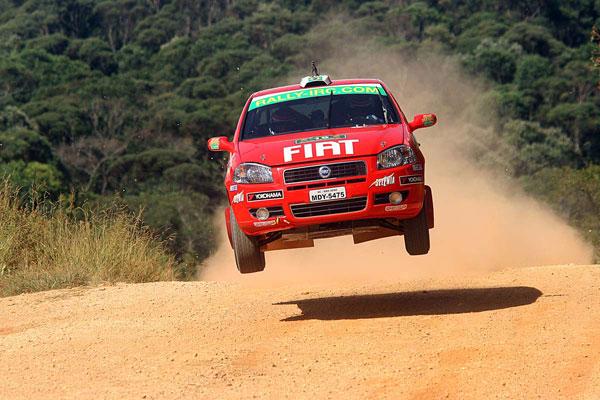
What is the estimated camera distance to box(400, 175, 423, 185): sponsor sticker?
9.79 metres

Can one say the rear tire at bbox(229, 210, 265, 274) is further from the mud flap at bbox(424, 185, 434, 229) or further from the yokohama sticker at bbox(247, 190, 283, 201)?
the mud flap at bbox(424, 185, 434, 229)

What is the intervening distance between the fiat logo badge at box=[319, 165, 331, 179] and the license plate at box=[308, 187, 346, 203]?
110 mm

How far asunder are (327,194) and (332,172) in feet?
0.60

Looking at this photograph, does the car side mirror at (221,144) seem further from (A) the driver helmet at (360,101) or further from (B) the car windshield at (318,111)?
(A) the driver helmet at (360,101)

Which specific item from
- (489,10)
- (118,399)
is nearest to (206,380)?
(118,399)

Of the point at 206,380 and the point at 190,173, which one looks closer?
the point at 206,380

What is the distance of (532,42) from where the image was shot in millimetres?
86250

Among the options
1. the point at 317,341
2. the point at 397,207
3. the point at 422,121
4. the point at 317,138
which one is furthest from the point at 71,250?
the point at 317,341

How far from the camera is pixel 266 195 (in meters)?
9.77

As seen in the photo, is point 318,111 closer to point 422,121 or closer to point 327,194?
point 422,121

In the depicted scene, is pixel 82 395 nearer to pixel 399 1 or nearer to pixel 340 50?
pixel 340 50

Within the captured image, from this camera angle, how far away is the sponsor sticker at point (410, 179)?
385 inches

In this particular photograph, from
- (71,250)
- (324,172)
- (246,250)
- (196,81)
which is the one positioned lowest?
(196,81)

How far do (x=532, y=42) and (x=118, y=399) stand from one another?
269ft
